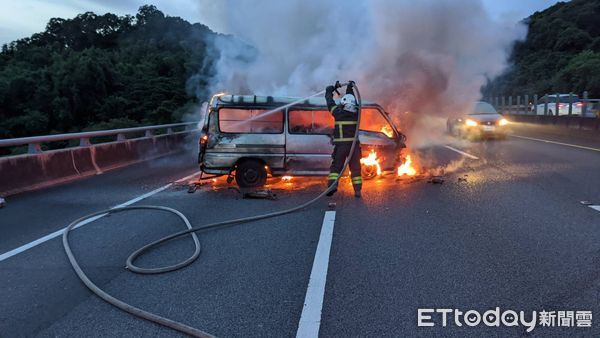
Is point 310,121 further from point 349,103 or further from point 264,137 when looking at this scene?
point 349,103

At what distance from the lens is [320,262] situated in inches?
190

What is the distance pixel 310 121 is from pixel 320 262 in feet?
15.4

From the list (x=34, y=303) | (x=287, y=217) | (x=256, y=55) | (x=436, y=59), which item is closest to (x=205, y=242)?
(x=287, y=217)

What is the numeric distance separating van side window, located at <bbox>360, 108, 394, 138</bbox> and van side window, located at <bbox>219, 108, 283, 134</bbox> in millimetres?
1631

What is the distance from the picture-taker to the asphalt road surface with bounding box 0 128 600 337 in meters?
3.63

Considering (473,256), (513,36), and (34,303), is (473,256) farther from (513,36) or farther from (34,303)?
(513,36)

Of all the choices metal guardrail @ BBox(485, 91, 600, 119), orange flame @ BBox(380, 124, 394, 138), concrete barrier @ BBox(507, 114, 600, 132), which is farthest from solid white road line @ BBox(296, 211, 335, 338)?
metal guardrail @ BBox(485, 91, 600, 119)

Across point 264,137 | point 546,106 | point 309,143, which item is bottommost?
point 309,143

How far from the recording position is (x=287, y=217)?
22.5ft

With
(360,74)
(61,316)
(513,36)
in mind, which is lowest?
(61,316)

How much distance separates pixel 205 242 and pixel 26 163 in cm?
594

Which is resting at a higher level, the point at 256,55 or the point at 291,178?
the point at 256,55

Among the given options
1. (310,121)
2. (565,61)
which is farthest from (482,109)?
(565,61)

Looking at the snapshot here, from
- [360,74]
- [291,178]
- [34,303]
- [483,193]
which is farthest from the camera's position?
[360,74]
